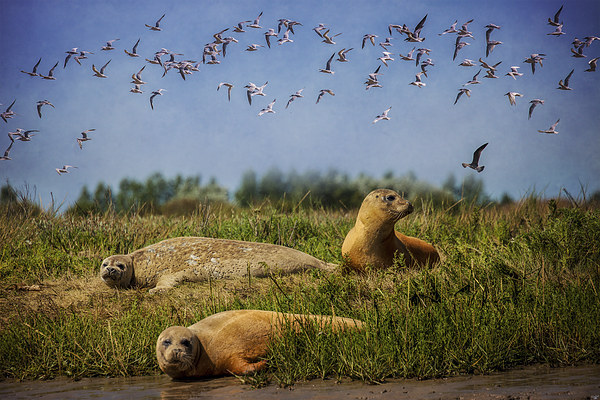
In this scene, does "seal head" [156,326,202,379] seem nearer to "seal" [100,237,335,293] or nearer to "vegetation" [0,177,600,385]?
"vegetation" [0,177,600,385]

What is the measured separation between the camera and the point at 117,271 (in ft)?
30.6

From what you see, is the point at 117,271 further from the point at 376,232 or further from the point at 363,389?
the point at 363,389

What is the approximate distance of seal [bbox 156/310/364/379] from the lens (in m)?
5.21

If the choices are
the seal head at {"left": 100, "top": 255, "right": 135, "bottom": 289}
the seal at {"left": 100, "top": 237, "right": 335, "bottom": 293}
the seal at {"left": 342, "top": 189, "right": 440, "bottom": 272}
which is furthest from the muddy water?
the seal at {"left": 100, "top": 237, "right": 335, "bottom": 293}

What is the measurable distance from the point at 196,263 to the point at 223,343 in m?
4.43

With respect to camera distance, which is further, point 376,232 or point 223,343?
point 376,232

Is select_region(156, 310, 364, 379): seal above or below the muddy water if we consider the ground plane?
above

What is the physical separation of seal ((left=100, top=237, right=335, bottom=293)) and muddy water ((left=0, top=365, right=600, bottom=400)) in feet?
12.9

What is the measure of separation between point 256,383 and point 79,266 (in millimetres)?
6617

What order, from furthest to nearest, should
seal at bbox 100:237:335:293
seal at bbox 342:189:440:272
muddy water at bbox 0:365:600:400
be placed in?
seal at bbox 100:237:335:293
seal at bbox 342:189:440:272
muddy water at bbox 0:365:600:400

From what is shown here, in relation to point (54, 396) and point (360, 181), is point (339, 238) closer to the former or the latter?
point (54, 396)

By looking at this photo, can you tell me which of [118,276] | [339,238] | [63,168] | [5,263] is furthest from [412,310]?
[63,168]

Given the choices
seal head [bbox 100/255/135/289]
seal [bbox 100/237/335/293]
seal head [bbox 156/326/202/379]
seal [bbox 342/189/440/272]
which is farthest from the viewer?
seal [bbox 100/237/335/293]

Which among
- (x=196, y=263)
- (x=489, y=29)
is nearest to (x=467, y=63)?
(x=489, y=29)
